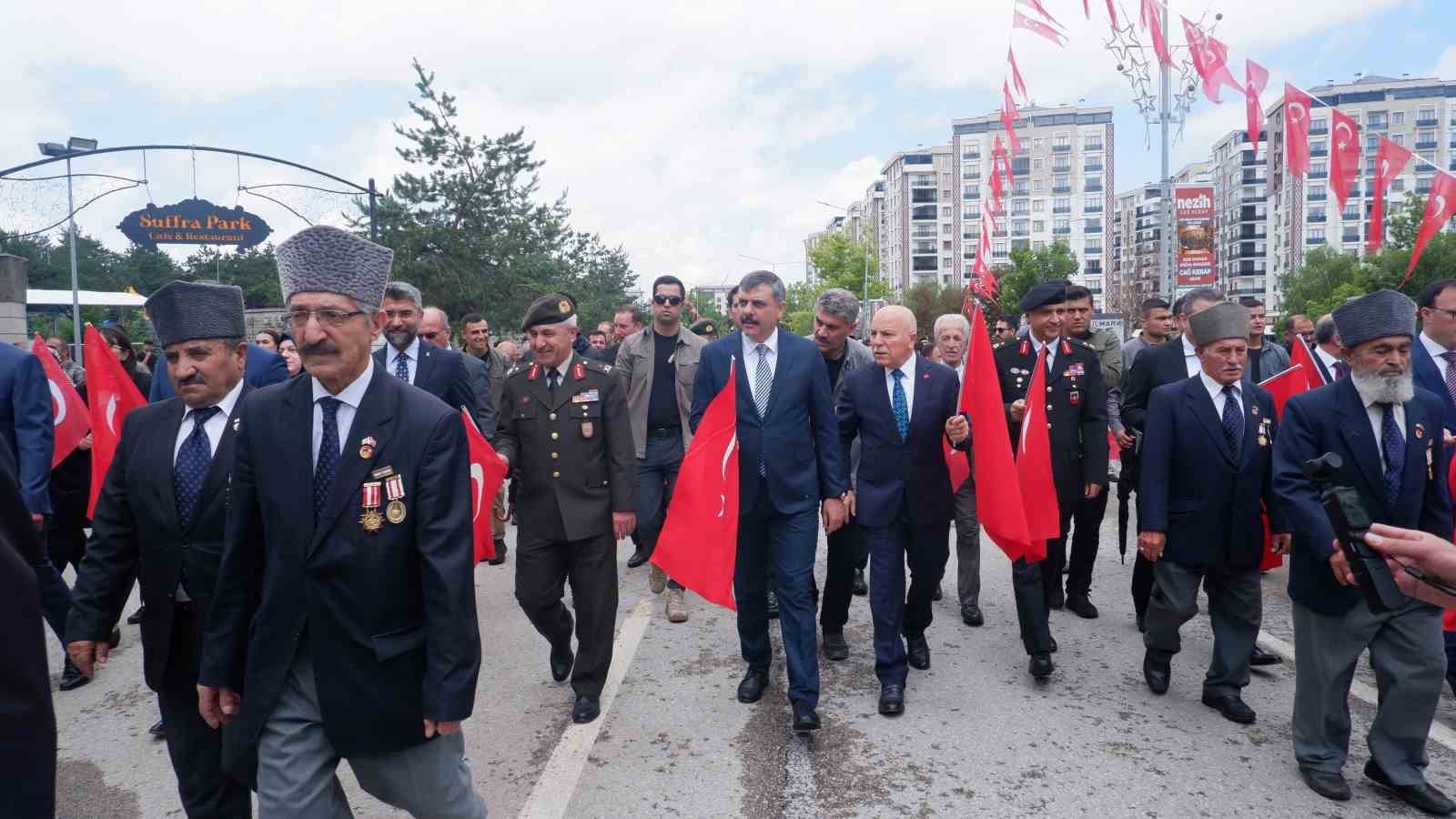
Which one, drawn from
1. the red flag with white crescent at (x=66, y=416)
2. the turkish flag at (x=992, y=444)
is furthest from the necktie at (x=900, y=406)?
the red flag with white crescent at (x=66, y=416)

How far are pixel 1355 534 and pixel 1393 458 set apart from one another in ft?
4.04

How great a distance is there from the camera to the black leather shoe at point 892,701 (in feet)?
15.4

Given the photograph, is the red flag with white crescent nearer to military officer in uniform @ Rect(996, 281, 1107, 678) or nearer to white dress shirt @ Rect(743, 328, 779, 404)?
white dress shirt @ Rect(743, 328, 779, 404)

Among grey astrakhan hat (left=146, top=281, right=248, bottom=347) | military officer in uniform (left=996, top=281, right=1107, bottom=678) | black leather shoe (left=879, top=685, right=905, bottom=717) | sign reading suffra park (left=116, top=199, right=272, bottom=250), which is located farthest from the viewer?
sign reading suffra park (left=116, top=199, right=272, bottom=250)

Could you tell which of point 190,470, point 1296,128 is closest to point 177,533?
point 190,470

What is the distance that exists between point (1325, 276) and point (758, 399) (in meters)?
56.8

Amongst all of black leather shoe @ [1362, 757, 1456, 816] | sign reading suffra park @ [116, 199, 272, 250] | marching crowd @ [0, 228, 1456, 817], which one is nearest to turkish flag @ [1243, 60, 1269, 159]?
marching crowd @ [0, 228, 1456, 817]

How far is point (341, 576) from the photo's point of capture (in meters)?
2.54

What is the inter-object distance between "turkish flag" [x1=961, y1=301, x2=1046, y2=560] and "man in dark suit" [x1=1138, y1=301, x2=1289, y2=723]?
66 cm

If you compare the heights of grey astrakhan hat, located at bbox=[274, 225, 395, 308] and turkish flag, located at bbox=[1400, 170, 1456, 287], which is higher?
turkish flag, located at bbox=[1400, 170, 1456, 287]

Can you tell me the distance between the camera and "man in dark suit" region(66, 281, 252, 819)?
120 inches

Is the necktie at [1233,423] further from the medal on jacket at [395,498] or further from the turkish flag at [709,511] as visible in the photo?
the medal on jacket at [395,498]

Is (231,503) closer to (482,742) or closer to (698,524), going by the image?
(482,742)

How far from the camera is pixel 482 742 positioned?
4.43 meters
